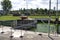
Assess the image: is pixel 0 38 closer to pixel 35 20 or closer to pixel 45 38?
pixel 45 38

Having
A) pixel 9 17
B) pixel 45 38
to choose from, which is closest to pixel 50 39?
pixel 45 38

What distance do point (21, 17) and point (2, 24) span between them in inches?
25.4

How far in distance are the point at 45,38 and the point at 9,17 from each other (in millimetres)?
2149

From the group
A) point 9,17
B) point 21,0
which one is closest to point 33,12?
point 9,17

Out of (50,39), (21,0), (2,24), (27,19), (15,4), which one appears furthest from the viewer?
(27,19)

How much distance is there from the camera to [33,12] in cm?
429

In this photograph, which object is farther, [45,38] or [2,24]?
[2,24]

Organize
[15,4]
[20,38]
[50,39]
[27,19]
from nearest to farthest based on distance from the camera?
[50,39]
[20,38]
[15,4]
[27,19]

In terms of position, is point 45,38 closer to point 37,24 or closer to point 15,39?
point 15,39

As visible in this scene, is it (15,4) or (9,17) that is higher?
(15,4)

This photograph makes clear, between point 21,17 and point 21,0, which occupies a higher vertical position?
point 21,0

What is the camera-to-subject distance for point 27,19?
461 cm

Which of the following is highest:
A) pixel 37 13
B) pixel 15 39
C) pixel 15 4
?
pixel 15 4

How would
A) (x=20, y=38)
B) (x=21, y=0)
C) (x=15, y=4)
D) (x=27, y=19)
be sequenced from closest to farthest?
(x=20, y=38)
(x=21, y=0)
(x=15, y=4)
(x=27, y=19)
